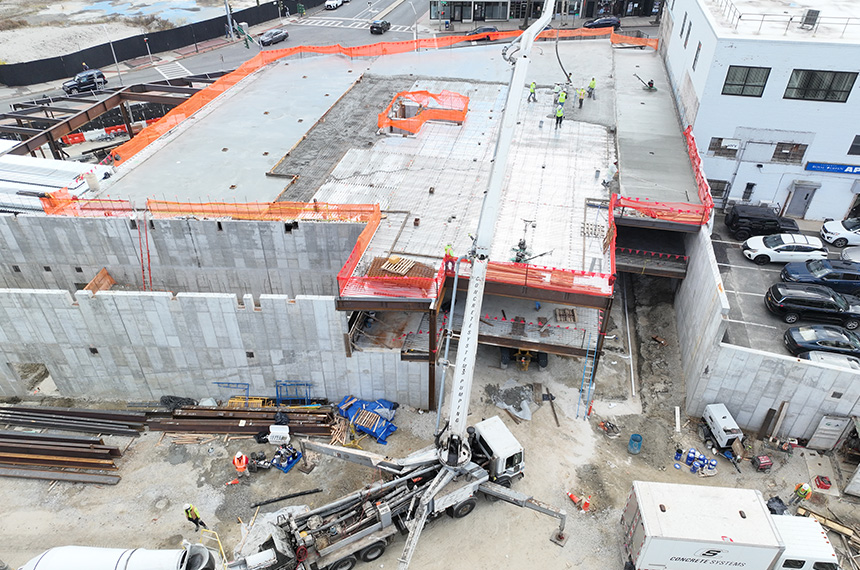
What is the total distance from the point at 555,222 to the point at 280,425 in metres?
16.3

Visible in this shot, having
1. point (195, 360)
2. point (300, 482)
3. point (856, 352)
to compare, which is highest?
point (856, 352)

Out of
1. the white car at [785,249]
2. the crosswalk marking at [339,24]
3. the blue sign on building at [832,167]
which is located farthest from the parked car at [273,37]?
the white car at [785,249]

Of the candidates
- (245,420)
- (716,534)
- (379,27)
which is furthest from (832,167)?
(379,27)

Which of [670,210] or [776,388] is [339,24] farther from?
[776,388]

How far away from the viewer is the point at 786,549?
731 inches

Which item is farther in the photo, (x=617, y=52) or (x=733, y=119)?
(x=617, y=52)

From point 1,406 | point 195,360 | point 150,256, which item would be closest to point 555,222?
point 195,360

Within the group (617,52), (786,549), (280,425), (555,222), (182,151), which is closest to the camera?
(786,549)

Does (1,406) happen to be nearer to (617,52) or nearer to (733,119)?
(733,119)

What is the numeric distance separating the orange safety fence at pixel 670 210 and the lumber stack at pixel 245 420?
58.4 feet

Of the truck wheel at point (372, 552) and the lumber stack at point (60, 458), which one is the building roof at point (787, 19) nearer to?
the truck wheel at point (372, 552)

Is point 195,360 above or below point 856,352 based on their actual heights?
below

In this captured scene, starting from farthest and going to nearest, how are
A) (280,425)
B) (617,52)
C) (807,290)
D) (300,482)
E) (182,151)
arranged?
(617,52), (182,151), (807,290), (280,425), (300,482)

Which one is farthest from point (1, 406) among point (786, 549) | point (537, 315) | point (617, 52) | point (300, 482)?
point (617, 52)
